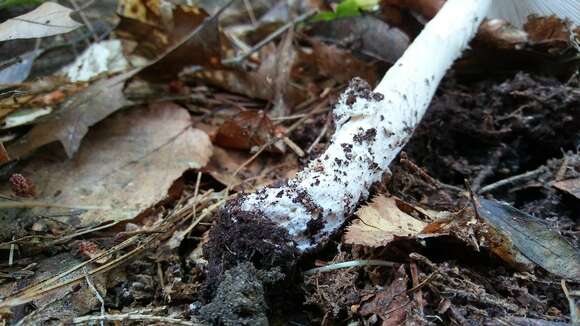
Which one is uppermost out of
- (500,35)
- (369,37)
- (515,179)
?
(500,35)

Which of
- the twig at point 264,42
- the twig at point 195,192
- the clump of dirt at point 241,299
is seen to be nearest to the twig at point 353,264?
the clump of dirt at point 241,299

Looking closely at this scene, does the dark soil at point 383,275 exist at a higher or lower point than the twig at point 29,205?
higher

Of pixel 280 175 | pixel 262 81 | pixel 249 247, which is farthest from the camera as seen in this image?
pixel 262 81

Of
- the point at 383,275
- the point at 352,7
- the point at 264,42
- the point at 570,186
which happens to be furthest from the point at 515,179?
the point at 264,42

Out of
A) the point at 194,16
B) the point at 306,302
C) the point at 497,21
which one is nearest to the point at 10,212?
the point at 306,302

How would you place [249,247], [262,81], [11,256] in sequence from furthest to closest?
[262,81] < [11,256] < [249,247]

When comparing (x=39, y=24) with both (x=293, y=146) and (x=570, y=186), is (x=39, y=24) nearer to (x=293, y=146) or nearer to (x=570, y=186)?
(x=293, y=146)

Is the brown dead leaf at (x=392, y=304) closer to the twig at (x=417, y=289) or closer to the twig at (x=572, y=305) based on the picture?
the twig at (x=417, y=289)

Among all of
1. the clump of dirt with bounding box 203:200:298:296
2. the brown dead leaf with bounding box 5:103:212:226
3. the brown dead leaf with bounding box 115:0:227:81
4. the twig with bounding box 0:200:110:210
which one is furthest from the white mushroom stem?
the brown dead leaf with bounding box 115:0:227:81

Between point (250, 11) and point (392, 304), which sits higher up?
point (250, 11)
